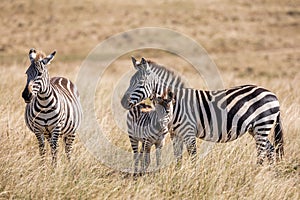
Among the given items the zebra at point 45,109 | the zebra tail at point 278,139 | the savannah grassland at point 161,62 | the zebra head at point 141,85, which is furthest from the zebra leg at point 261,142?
the zebra at point 45,109

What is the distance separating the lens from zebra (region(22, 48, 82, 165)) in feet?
18.3

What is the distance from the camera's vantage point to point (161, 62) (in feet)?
78.6

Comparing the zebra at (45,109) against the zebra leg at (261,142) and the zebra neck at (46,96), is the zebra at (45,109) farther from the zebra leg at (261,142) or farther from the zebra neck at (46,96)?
the zebra leg at (261,142)

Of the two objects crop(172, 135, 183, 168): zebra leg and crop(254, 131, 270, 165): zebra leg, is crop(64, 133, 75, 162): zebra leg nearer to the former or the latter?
crop(172, 135, 183, 168): zebra leg

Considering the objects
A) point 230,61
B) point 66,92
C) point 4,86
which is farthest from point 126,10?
point 66,92

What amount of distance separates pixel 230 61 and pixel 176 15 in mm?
16868

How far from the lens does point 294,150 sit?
22.4 ft

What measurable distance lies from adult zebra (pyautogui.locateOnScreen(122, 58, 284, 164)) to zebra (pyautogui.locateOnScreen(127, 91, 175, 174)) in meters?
0.22

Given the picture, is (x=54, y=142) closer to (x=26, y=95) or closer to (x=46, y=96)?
(x=46, y=96)

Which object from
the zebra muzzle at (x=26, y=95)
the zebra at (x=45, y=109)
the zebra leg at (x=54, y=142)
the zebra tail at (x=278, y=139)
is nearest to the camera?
the zebra muzzle at (x=26, y=95)

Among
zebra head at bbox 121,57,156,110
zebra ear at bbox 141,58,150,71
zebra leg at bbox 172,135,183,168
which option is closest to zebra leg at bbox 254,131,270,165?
zebra leg at bbox 172,135,183,168

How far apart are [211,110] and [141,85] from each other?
1.08 m

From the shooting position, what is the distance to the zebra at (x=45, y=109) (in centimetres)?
557

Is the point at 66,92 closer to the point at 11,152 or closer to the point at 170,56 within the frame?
the point at 11,152
